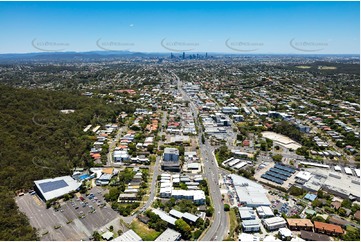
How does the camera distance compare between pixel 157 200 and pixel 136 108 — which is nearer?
pixel 157 200

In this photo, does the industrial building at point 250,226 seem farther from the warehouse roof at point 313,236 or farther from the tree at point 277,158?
the tree at point 277,158

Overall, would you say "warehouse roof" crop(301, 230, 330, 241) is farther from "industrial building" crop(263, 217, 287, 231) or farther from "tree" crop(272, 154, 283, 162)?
"tree" crop(272, 154, 283, 162)

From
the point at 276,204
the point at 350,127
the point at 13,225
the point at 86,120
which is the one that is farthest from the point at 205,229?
the point at 350,127

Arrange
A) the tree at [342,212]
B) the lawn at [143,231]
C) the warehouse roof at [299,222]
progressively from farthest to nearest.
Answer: the tree at [342,212] → the warehouse roof at [299,222] → the lawn at [143,231]

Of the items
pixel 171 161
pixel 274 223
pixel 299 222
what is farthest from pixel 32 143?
pixel 299 222

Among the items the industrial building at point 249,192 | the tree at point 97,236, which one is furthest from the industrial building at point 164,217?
the industrial building at point 249,192

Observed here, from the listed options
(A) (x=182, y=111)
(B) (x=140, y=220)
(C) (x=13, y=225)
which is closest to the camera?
(C) (x=13, y=225)

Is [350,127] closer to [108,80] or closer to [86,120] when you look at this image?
[86,120]
